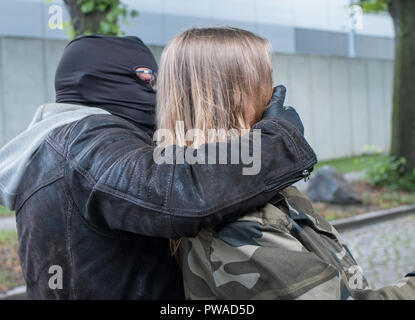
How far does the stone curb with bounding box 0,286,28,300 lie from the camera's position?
4.35 meters

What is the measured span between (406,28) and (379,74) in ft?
21.9

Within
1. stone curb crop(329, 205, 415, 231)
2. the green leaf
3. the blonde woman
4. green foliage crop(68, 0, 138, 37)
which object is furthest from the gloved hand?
stone curb crop(329, 205, 415, 231)

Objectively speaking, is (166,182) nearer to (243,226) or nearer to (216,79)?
(243,226)

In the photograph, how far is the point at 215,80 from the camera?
4.66 ft

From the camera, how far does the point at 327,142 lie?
550 inches

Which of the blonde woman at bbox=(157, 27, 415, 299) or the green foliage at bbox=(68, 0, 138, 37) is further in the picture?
the green foliage at bbox=(68, 0, 138, 37)

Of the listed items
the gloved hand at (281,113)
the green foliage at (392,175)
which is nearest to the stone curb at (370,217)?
the green foliage at (392,175)

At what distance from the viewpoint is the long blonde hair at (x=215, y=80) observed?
1.42 meters

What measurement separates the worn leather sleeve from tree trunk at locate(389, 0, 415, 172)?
8.38m

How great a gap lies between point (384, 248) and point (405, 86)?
4.10m

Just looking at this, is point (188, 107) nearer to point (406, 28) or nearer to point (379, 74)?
point (406, 28)

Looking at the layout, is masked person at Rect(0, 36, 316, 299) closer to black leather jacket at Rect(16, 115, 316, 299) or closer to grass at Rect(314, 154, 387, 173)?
black leather jacket at Rect(16, 115, 316, 299)

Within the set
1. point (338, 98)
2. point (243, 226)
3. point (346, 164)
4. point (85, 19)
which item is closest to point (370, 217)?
point (85, 19)
